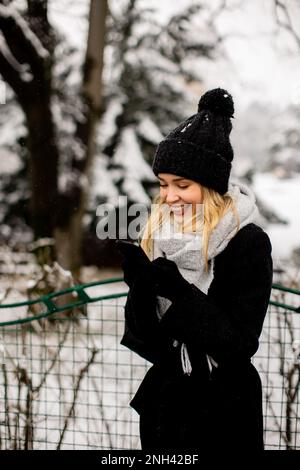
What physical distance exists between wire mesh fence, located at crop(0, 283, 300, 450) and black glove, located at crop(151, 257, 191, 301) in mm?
985

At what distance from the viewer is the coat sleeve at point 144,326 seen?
1.44 metres

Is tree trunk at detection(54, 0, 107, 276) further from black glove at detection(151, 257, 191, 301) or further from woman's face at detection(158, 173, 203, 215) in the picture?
black glove at detection(151, 257, 191, 301)

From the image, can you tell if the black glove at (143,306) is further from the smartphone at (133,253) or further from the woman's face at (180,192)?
the woman's face at (180,192)

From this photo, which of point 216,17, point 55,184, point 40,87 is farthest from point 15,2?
point 216,17

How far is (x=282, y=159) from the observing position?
47.3 feet

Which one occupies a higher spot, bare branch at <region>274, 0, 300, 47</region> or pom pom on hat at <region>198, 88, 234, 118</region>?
bare branch at <region>274, 0, 300, 47</region>

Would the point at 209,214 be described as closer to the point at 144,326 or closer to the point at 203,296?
the point at 203,296

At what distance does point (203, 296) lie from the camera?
147 cm

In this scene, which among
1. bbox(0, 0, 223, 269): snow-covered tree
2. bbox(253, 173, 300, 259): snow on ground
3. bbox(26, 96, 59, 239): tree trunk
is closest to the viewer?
bbox(0, 0, 223, 269): snow-covered tree

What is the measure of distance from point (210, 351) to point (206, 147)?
64 centimetres

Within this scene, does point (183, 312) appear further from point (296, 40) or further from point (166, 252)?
point (296, 40)

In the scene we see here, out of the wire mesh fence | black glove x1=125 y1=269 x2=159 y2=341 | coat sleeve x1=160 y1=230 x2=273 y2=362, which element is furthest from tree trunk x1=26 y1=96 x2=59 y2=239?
coat sleeve x1=160 y1=230 x2=273 y2=362

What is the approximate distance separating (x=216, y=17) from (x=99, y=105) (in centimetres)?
222

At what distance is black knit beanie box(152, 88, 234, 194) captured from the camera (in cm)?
152
